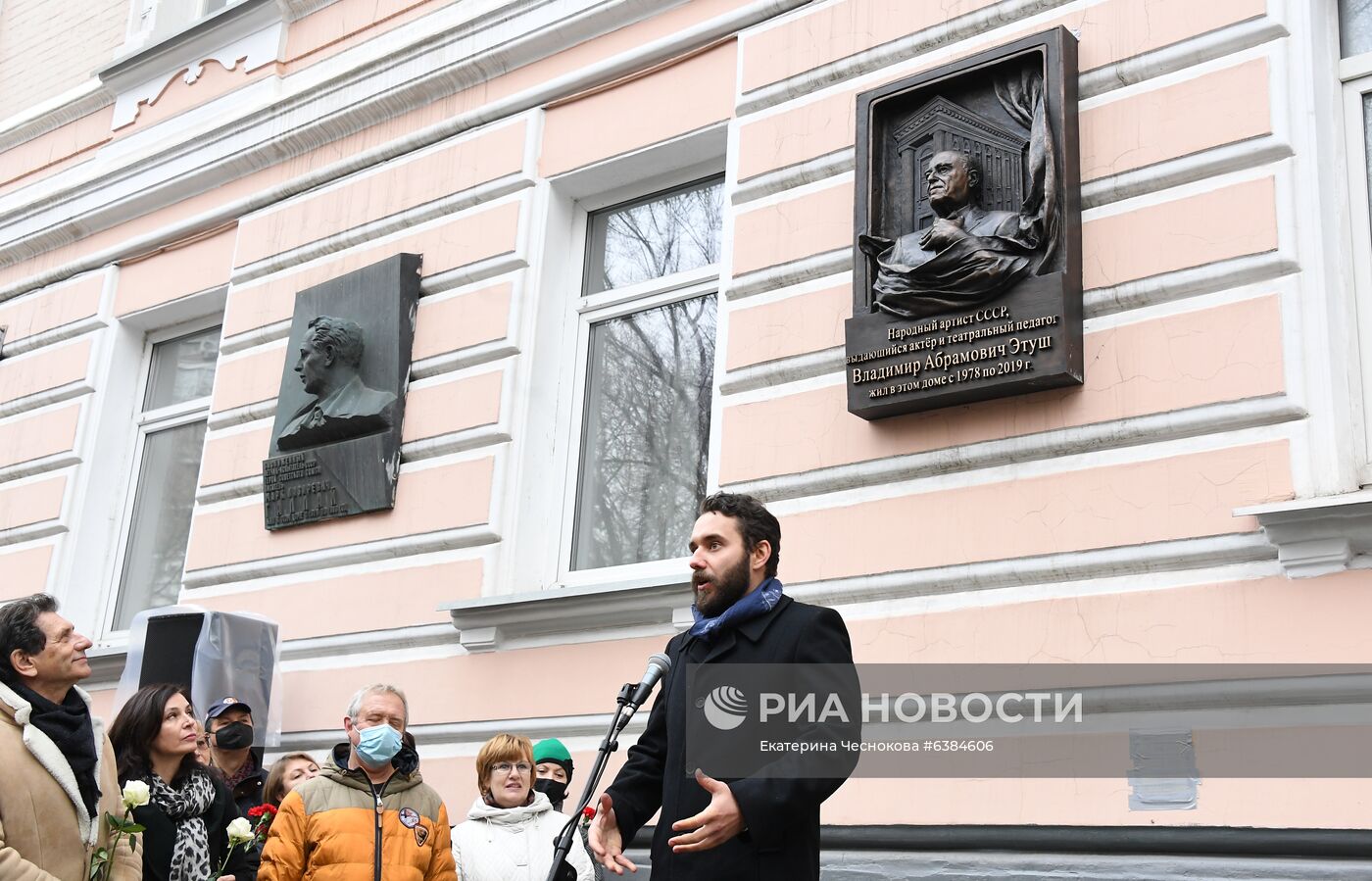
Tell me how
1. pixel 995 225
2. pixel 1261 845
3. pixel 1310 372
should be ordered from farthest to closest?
pixel 995 225 < pixel 1310 372 < pixel 1261 845

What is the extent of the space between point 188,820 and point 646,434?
2.94m

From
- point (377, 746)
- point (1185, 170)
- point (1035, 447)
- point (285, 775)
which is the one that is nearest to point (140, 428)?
point (285, 775)

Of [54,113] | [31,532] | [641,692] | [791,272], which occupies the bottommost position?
[641,692]

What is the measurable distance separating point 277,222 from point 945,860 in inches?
226

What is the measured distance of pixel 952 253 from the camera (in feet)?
19.1

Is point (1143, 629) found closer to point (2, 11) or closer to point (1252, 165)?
point (1252, 165)

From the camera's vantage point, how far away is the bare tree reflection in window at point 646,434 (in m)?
7.17

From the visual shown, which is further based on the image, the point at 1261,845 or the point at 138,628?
the point at 138,628

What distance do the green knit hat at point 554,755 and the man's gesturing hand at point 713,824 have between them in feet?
9.27

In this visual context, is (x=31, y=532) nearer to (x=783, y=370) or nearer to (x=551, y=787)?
(x=551, y=787)

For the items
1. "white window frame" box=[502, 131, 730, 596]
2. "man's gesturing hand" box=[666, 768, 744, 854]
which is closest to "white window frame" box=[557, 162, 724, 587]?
"white window frame" box=[502, 131, 730, 596]

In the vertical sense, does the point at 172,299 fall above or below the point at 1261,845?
Result: above

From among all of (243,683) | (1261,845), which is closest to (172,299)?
(243,683)

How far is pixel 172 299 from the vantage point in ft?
31.9
